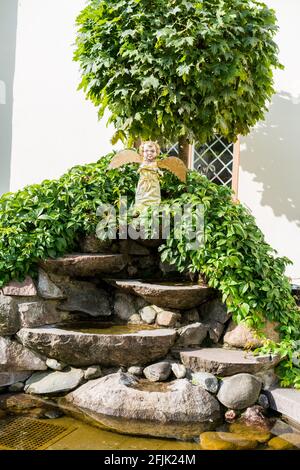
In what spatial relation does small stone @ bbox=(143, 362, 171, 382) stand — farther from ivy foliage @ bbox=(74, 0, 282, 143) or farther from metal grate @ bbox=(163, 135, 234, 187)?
metal grate @ bbox=(163, 135, 234, 187)

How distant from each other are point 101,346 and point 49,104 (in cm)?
551

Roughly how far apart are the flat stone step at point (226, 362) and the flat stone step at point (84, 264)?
1250 mm

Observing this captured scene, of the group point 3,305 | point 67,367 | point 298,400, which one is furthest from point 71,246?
point 298,400

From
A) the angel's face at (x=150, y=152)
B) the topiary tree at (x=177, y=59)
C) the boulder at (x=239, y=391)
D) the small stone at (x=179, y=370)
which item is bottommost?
the boulder at (x=239, y=391)

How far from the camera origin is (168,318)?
14.0 ft

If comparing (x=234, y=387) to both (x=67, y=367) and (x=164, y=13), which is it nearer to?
(x=67, y=367)

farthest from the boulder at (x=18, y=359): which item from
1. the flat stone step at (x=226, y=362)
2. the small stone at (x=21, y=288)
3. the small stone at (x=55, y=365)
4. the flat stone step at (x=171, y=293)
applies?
the flat stone step at (x=226, y=362)

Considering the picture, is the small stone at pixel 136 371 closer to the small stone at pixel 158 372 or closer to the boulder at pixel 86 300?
the small stone at pixel 158 372

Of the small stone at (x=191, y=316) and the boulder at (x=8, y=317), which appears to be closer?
the boulder at (x=8, y=317)

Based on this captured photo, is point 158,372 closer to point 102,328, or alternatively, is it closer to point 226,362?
point 226,362

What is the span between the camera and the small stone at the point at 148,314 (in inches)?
173

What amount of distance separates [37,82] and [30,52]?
0.66 m

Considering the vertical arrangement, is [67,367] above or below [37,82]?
below
